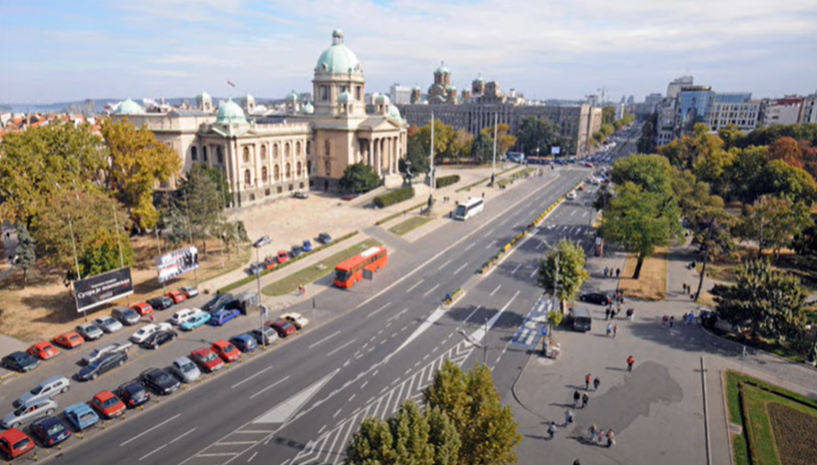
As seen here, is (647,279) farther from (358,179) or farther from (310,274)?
(358,179)

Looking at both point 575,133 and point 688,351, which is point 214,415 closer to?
point 688,351

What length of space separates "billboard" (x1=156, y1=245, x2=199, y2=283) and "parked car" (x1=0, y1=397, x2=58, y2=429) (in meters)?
19.5

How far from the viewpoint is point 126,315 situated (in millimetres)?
46688

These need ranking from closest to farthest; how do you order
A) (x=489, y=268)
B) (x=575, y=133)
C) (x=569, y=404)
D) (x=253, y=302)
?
(x=569, y=404), (x=253, y=302), (x=489, y=268), (x=575, y=133)

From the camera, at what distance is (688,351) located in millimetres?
42969

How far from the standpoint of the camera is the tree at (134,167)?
6375 cm

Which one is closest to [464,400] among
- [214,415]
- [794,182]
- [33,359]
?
[214,415]

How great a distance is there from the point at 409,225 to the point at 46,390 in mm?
56303

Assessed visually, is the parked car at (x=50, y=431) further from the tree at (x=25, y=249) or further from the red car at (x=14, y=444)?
the tree at (x=25, y=249)

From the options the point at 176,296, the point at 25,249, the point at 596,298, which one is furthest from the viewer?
the point at 25,249

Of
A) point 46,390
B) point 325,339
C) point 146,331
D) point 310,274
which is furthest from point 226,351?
point 310,274

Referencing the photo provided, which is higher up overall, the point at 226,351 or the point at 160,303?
the point at 160,303

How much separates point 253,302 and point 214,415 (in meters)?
18.0

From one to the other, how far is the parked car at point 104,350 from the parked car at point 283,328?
11866 millimetres
